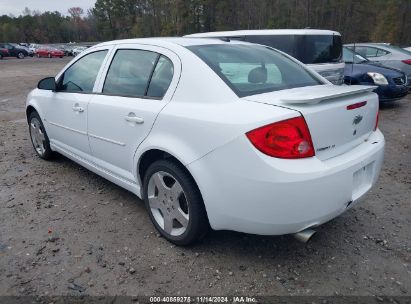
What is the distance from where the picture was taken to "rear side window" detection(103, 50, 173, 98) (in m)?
2.91

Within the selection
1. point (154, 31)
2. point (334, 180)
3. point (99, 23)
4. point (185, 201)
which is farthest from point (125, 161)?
point (99, 23)

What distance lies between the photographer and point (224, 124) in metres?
2.31

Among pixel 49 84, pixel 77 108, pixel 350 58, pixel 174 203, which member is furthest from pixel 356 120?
pixel 350 58

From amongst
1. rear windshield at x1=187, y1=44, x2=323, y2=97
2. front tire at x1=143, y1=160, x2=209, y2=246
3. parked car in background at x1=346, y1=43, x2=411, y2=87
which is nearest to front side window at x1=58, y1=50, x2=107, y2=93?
rear windshield at x1=187, y1=44, x2=323, y2=97

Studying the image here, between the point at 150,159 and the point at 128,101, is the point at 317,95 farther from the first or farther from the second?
the point at 128,101

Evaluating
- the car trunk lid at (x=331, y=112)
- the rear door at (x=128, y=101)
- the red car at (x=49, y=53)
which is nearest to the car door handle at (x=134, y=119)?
the rear door at (x=128, y=101)

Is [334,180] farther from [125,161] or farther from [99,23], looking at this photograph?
[99,23]

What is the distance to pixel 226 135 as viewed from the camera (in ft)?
7.51

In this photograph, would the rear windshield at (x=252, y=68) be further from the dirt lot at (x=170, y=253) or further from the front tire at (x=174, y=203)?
the dirt lot at (x=170, y=253)

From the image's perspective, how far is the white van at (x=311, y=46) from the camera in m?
6.64

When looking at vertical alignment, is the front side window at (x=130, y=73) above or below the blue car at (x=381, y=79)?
above

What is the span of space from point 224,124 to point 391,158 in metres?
3.72

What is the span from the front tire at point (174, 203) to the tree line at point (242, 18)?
4262 cm

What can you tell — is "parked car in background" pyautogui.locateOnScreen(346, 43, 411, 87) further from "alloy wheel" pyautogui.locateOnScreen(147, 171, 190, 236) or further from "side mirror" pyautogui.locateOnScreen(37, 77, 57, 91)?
"alloy wheel" pyautogui.locateOnScreen(147, 171, 190, 236)
